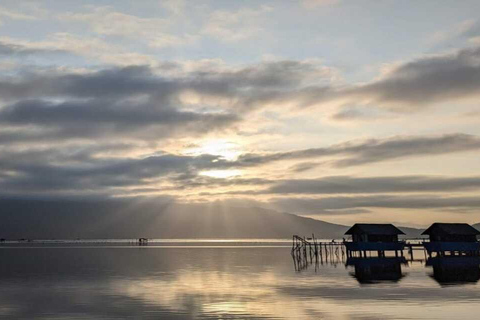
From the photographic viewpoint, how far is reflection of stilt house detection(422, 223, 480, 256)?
90.1 metres

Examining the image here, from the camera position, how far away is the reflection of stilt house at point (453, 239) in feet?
296

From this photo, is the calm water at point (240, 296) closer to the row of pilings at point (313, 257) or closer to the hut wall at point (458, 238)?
the row of pilings at point (313, 257)

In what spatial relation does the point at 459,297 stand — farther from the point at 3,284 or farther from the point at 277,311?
the point at 3,284

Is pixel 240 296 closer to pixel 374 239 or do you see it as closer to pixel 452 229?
pixel 374 239

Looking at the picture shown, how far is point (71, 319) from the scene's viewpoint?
3341 cm

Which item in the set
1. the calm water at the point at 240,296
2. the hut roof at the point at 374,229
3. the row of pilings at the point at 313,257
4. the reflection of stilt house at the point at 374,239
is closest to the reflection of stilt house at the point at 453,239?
the reflection of stilt house at the point at 374,239

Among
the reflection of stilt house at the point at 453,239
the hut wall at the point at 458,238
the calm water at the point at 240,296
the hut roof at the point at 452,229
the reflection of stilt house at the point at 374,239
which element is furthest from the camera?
the reflection of stilt house at the point at 374,239

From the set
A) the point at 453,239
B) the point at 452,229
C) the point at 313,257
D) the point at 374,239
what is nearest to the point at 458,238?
the point at 453,239

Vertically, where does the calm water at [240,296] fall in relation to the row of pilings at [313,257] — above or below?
below

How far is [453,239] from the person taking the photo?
9194 cm

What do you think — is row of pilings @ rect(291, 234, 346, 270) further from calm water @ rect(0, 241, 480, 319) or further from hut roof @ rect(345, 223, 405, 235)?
calm water @ rect(0, 241, 480, 319)

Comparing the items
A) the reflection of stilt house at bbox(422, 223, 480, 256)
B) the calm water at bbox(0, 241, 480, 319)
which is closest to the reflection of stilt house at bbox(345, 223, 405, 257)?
the reflection of stilt house at bbox(422, 223, 480, 256)

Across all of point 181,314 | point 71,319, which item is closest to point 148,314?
point 181,314

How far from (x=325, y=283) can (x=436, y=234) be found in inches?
1833
